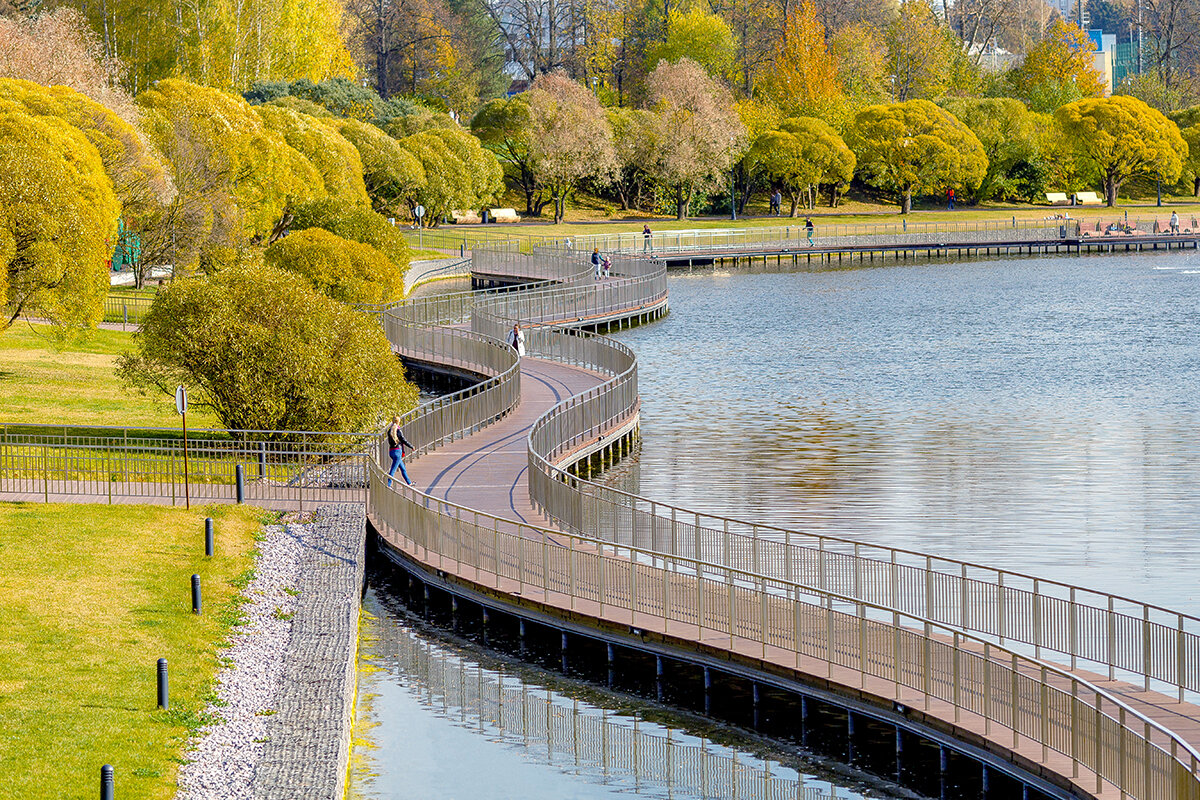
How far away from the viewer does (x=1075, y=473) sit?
42875mm

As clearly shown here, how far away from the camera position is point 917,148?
5094 inches

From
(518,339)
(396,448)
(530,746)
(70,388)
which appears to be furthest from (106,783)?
(518,339)

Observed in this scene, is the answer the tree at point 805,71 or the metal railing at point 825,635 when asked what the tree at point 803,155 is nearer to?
the tree at point 805,71

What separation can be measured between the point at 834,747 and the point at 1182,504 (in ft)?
60.2

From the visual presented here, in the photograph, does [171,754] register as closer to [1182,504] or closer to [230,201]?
[1182,504]

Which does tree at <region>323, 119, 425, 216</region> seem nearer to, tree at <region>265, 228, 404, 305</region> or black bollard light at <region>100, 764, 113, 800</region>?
tree at <region>265, 228, 404, 305</region>

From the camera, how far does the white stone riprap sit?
19.9 metres

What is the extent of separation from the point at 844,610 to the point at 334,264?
37.0 metres

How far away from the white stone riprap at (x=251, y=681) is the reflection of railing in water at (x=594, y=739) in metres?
2.52

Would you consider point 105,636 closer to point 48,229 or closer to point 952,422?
point 48,229

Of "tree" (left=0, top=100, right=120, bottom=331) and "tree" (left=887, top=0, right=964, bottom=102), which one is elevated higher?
"tree" (left=887, top=0, right=964, bottom=102)

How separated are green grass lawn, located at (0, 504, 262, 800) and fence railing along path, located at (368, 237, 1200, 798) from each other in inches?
182

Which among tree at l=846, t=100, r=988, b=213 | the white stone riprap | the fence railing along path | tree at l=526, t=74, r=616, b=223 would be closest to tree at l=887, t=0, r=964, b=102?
tree at l=846, t=100, r=988, b=213

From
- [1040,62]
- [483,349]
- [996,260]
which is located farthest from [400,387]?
[1040,62]
